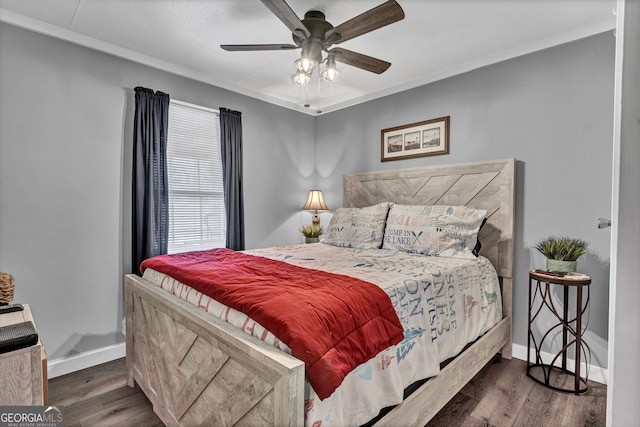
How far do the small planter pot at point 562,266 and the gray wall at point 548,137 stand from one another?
33 cm

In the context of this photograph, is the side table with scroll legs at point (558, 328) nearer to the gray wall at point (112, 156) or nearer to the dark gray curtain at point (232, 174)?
the gray wall at point (112, 156)

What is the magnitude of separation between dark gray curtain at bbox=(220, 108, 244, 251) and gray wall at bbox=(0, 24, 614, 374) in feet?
1.60

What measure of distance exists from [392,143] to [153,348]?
2861 millimetres

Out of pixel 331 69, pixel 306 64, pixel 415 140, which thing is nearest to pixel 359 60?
pixel 331 69

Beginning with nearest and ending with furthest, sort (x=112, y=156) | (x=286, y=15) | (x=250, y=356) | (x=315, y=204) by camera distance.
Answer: (x=250, y=356)
(x=286, y=15)
(x=112, y=156)
(x=315, y=204)

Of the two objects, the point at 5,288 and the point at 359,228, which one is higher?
the point at 359,228

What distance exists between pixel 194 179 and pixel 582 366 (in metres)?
3.62

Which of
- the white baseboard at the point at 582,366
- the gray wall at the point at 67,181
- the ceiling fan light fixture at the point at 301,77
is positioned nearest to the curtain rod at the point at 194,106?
the gray wall at the point at 67,181

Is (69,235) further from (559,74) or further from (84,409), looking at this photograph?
(559,74)

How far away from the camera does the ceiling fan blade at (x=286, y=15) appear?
158cm

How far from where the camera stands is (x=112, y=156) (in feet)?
8.65

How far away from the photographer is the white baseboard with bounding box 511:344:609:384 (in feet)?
7.41

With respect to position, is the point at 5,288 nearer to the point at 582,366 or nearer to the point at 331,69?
the point at 331,69

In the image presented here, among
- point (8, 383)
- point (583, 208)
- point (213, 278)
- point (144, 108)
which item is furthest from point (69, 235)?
point (583, 208)
